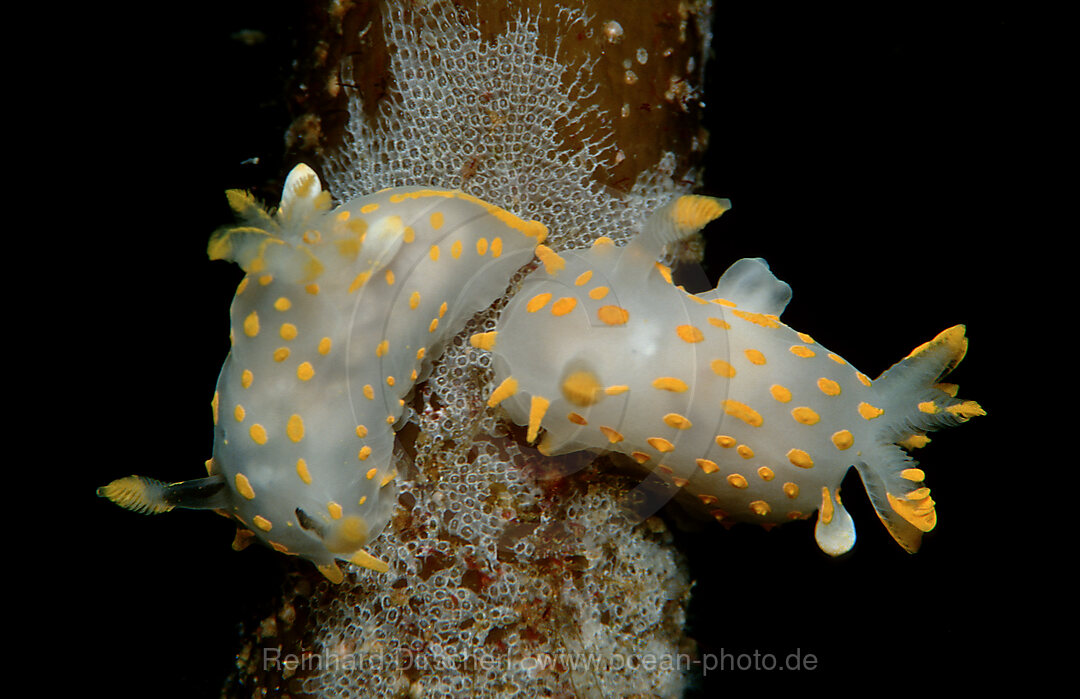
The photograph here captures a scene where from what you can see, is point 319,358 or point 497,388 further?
point 497,388

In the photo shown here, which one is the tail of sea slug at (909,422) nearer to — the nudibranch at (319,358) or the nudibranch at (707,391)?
the nudibranch at (707,391)

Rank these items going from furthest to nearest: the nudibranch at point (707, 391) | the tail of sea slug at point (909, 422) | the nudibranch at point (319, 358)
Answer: the tail of sea slug at point (909, 422) < the nudibranch at point (707, 391) < the nudibranch at point (319, 358)

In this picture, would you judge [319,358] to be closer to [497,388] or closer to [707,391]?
[497,388]

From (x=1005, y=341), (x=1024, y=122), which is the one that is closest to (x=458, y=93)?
(x=1024, y=122)

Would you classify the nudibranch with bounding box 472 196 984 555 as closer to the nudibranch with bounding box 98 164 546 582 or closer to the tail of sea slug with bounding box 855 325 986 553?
the tail of sea slug with bounding box 855 325 986 553

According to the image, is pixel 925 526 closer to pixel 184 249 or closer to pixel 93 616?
pixel 184 249

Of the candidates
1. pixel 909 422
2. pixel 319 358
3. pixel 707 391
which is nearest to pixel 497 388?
pixel 319 358

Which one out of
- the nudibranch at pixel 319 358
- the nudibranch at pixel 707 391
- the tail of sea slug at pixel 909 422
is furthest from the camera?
the tail of sea slug at pixel 909 422

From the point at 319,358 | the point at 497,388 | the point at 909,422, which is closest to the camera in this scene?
the point at 319,358

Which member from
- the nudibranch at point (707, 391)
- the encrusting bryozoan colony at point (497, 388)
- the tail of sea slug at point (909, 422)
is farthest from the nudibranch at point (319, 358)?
the tail of sea slug at point (909, 422)
